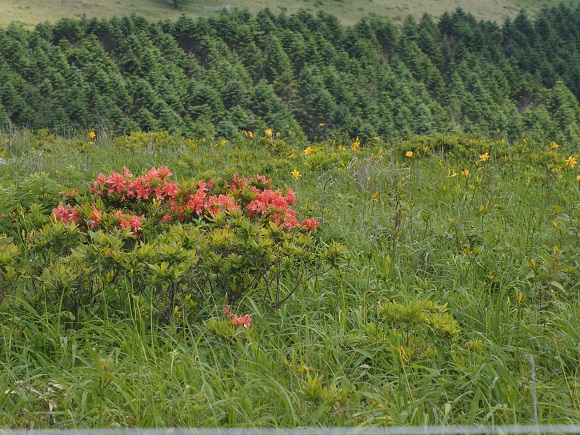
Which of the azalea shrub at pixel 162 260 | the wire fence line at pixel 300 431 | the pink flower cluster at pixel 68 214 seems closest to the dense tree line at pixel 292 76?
the pink flower cluster at pixel 68 214

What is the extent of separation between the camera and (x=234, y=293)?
260 centimetres

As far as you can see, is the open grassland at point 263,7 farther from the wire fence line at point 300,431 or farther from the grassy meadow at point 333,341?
the wire fence line at point 300,431

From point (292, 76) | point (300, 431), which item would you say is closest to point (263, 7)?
point (292, 76)

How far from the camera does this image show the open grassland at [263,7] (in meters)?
31.6

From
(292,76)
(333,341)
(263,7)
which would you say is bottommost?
(292,76)

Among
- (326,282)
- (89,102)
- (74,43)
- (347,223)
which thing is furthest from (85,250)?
(74,43)

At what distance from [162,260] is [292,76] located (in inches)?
1072

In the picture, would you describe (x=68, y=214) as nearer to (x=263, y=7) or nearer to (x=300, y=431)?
(x=300, y=431)

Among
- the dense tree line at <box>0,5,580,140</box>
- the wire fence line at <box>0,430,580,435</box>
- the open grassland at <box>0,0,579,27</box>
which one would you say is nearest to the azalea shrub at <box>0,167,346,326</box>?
the wire fence line at <box>0,430,580,435</box>

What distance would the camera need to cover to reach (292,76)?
28500mm

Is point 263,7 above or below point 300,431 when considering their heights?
above

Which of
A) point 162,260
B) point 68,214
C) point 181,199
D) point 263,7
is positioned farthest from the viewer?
point 263,7

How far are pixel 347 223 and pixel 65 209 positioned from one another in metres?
1.81

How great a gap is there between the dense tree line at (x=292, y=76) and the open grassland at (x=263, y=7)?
3.49 m
